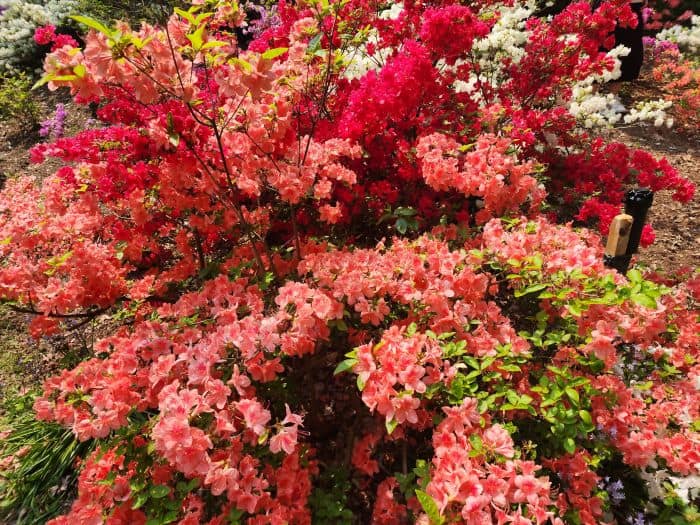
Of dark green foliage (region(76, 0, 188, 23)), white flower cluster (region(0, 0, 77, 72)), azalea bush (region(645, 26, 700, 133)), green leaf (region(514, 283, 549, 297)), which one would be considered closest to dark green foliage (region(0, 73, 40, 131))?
white flower cluster (region(0, 0, 77, 72))

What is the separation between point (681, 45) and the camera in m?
7.25

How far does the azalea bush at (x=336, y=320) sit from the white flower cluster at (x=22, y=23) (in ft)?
20.6

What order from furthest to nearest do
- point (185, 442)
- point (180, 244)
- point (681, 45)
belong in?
1. point (681, 45)
2. point (180, 244)
3. point (185, 442)

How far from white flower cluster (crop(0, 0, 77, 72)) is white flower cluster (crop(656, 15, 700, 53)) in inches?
383

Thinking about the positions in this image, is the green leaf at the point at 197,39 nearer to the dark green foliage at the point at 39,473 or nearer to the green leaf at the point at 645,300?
the green leaf at the point at 645,300

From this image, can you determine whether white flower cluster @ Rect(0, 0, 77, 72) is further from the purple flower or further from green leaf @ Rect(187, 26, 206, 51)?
the purple flower

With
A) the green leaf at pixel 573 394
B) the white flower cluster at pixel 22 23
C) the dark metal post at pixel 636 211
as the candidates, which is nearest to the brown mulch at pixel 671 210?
the dark metal post at pixel 636 211

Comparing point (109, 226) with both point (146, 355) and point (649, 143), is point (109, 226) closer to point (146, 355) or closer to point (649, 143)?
point (146, 355)

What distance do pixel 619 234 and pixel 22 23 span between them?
9320 millimetres

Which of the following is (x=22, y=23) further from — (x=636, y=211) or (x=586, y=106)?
(x=636, y=211)

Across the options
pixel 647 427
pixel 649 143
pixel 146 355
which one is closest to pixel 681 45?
pixel 649 143

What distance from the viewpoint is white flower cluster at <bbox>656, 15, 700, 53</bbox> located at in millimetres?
6923

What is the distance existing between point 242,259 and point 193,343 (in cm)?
75

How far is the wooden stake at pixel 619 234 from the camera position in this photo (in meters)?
2.15
